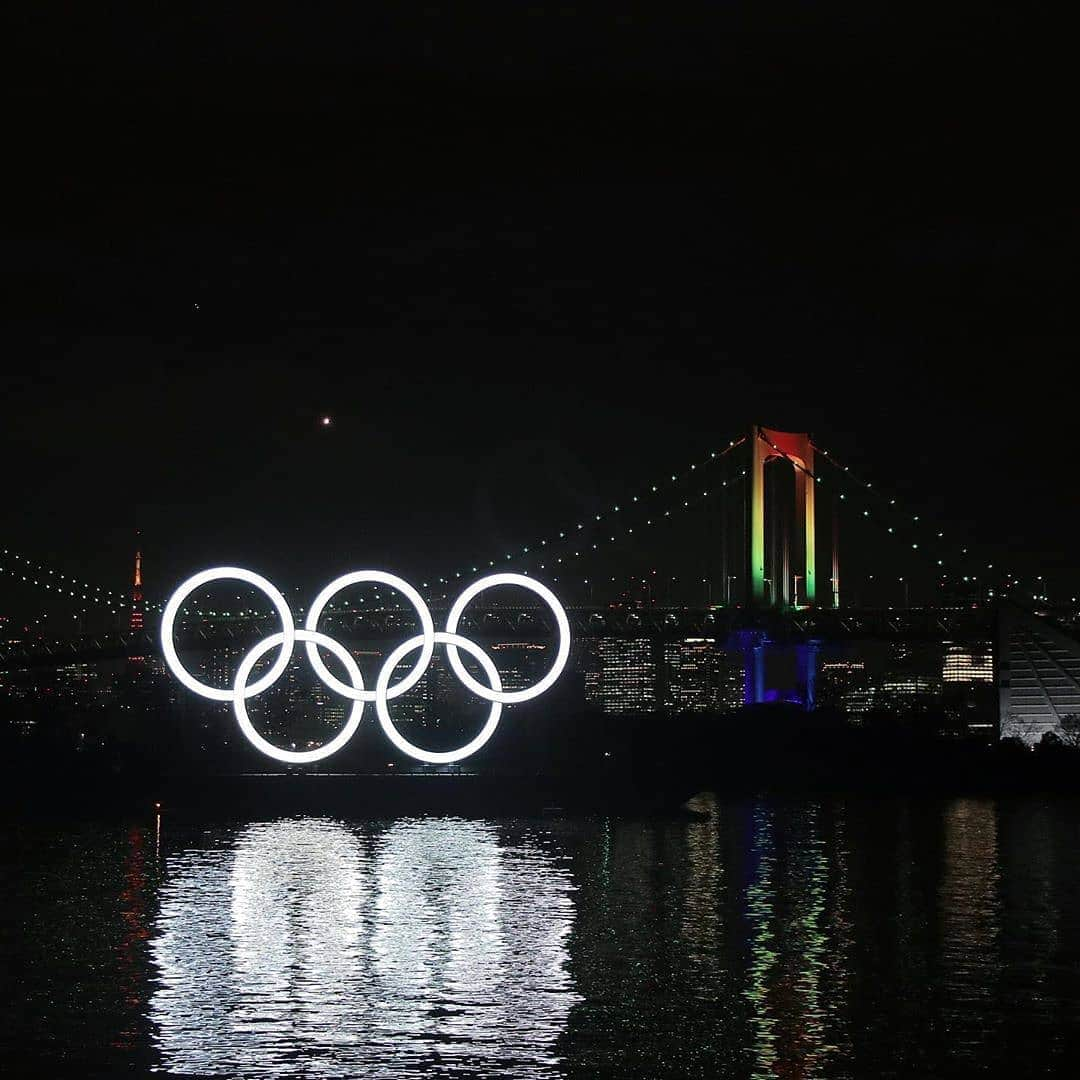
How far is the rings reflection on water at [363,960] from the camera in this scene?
16.9m

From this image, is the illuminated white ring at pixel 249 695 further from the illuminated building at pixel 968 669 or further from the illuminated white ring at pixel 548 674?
the illuminated building at pixel 968 669

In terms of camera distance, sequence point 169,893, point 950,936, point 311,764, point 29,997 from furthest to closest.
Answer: point 311,764 < point 169,893 < point 950,936 < point 29,997

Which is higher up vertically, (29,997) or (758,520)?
(758,520)

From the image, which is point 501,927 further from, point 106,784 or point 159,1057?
point 106,784

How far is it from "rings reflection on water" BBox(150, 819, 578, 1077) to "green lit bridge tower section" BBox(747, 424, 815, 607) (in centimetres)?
2526

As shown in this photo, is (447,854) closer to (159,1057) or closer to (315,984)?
(315,984)

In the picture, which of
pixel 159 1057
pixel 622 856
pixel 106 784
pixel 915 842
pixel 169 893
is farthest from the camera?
pixel 106 784

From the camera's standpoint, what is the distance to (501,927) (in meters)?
24.1

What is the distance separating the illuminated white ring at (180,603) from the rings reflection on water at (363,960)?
4.30 meters

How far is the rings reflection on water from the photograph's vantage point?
16938 mm

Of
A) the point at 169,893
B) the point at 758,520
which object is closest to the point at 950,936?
the point at 169,893

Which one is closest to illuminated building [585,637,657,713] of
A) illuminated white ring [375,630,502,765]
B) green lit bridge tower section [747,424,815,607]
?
green lit bridge tower section [747,424,815,607]

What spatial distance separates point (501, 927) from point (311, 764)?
23.9m

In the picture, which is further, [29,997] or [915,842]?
[915,842]
